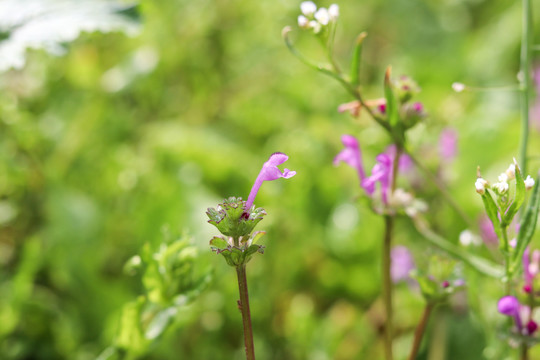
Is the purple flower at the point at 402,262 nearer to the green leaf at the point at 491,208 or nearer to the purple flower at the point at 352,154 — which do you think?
the purple flower at the point at 352,154

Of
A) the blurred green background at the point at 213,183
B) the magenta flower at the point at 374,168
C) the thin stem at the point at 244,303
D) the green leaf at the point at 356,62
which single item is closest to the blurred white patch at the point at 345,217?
the blurred green background at the point at 213,183

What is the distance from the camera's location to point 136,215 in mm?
1062

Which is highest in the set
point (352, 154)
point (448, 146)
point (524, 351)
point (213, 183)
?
point (213, 183)

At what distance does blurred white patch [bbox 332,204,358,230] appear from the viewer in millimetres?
1151

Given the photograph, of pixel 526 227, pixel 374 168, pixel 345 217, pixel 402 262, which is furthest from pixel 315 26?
pixel 345 217

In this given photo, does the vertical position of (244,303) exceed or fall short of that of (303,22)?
it falls short

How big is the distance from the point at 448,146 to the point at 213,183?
48cm

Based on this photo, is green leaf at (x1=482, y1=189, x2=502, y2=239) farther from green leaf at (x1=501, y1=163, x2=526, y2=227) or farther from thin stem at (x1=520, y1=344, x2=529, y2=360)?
thin stem at (x1=520, y1=344, x2=529, y2=360)

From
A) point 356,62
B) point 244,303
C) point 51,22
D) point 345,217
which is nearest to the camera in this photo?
point 244,303

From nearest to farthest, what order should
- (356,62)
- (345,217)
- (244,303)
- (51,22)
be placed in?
1. (244,303)
2. (356,62)
3. (51,22)
4. (345,217)

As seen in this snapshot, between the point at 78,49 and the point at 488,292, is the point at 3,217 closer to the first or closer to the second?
the point at 78,49

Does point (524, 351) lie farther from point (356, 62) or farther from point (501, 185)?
point (356, 62)

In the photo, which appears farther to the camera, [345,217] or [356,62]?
[345,217]

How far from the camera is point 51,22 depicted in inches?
38.0
